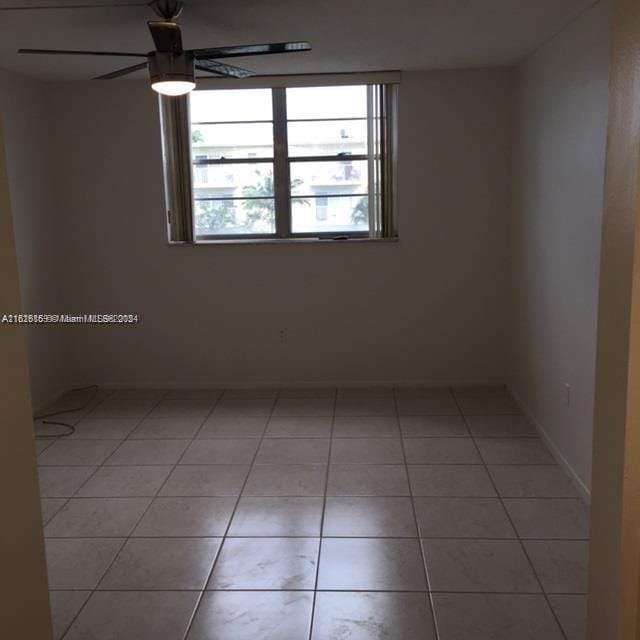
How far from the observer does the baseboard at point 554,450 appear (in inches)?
128

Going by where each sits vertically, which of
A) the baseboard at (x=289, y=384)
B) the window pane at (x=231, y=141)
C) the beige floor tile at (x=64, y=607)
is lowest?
the beige floor tile at (x=64, y=607)

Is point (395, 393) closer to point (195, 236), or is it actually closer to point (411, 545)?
point (195, 236)

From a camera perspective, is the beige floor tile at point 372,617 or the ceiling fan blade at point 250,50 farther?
the ceiling fan blade at point 250,50

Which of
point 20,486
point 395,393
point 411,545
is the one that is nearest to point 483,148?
point 395,393

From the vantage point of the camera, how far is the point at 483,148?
4.76m

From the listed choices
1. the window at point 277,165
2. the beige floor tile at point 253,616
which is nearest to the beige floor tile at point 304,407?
the window at point 277,165

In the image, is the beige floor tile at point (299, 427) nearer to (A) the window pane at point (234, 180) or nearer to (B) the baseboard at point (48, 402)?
(B) the baseboard at point (48, 402)

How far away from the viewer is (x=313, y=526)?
301cm

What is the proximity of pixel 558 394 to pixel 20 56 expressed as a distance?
350cm

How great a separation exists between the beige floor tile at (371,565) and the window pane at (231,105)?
10.6ft

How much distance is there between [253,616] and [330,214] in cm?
325

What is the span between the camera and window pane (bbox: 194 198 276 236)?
5.10m

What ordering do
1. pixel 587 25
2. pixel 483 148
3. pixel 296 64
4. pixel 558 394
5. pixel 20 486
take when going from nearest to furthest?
pixel 20 486
pixel 587 25
pixel 558 394
pixel 296 64
pixel 483 148

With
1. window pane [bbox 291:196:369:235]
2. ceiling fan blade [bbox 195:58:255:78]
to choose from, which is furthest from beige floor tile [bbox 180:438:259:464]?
ceiling fan blade [bbox 195:58:255:78]
